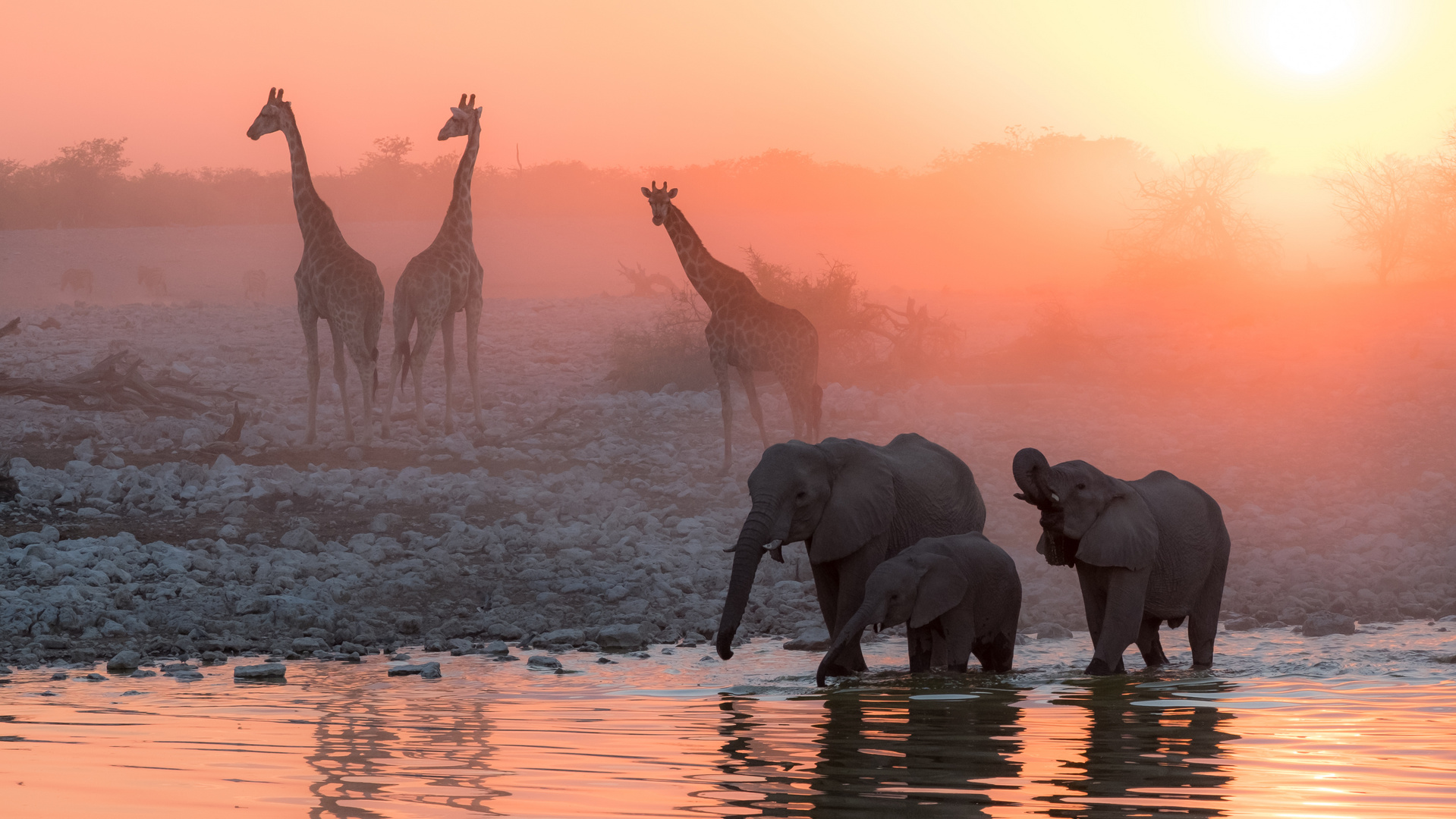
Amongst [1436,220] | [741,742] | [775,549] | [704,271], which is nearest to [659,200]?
[704,271]

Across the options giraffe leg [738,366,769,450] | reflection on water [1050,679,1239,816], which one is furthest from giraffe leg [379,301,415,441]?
reflection on water [1050,679,1239,816]

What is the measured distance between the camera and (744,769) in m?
5.47

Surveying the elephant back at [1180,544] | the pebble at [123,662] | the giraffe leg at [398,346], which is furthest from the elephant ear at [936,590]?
the giraffe leg at [398,346]

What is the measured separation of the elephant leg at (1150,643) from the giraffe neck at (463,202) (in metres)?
11.0

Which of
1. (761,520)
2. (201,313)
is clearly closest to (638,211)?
(201,313)

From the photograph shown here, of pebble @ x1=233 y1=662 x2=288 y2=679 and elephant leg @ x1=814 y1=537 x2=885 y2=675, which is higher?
elephant leg @ x1=814 y1=537 x2=885 y2=675

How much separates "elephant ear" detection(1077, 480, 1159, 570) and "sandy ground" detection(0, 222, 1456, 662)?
2.85 metres

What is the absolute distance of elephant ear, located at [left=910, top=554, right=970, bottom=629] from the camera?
27.2 feet

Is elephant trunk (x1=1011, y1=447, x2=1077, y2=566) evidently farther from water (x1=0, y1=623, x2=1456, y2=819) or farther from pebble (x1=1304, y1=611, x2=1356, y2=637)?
pebble (x1=1304, y1=611, x2=1356, y2=637)

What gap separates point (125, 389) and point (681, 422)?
265 inches

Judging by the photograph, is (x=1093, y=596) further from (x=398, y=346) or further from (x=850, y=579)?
(x=398, y=346)

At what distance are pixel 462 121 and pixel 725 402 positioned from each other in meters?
5.08

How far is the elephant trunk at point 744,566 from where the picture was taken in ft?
26.7

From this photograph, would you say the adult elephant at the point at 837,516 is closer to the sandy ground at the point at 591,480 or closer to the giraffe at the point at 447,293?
the sandy ground at the point at 591,480
